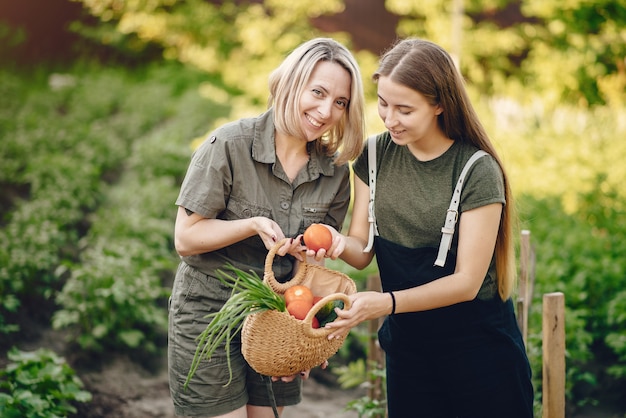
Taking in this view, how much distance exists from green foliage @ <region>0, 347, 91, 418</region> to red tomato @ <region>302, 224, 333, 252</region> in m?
1.66

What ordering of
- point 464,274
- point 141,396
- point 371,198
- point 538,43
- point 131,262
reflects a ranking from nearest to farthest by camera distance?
1. point 464,274
2. point 371,198
3. point 141,396
4. point 131,262
5. point 538,43

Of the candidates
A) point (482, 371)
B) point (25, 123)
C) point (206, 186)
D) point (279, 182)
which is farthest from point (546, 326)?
point (25, 123)

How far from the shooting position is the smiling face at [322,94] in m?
2.49

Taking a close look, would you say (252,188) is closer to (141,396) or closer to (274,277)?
(274,277)

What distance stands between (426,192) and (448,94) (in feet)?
1.13

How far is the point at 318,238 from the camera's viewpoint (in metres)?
2.37

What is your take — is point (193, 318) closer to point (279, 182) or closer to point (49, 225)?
point (279, 182)

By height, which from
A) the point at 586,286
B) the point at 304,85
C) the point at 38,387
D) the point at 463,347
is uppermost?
the point at 304,85

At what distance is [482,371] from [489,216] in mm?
557

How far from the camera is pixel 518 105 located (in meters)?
10.7

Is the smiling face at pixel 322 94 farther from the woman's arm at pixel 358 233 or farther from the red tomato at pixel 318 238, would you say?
the red tomato at pixel 318 238

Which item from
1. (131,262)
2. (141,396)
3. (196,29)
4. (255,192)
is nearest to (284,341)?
(255,192)

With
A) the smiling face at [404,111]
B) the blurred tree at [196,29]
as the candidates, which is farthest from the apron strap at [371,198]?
the blurred tree at [196,29]

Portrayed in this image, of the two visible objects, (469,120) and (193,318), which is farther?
(193,318)
